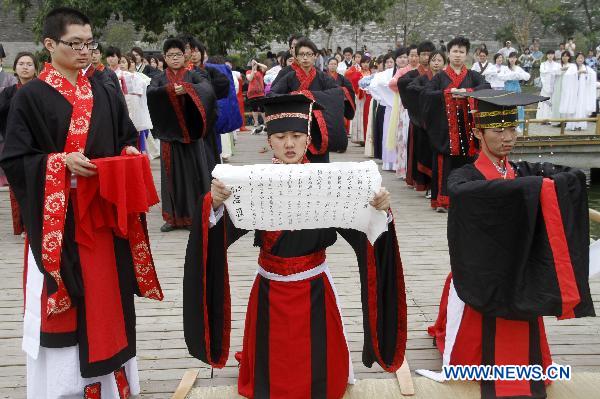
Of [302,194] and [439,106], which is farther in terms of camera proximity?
[439,106]

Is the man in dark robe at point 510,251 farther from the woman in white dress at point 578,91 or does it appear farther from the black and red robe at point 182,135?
the woman in white dress at point 578,91

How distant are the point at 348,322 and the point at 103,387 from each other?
A: 5.78 feet

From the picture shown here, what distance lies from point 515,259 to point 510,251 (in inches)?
1.7

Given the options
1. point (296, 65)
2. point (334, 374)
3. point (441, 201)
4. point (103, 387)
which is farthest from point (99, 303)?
point (441, 201)

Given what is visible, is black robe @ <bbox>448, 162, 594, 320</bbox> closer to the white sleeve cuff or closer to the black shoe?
the white sleeve cuff

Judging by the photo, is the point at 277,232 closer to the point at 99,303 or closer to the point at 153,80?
the point at 99,303

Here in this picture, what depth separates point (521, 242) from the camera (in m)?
3.28

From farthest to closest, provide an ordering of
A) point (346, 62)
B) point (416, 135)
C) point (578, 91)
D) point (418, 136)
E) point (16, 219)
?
point (346, 62), point (578, 91), point (416, 135), point (418, 136), point (16, 219)

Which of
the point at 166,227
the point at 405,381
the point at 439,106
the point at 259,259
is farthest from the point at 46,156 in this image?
the point at 439,106

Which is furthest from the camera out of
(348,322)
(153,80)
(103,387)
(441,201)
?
(441,201)

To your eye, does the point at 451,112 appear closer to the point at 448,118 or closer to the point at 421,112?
the point at 448,118

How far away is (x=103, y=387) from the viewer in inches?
136

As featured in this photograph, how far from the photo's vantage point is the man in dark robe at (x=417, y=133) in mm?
8384

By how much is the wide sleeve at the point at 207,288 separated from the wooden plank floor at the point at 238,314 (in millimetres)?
652
